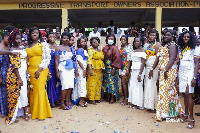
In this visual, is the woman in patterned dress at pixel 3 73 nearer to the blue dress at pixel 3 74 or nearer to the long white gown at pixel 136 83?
the blue dress at pixel 3 74

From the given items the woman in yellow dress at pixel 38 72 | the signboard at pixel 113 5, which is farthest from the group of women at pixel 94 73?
the signboard at pixel 113 5

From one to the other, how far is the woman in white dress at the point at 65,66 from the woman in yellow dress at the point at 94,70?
681mm

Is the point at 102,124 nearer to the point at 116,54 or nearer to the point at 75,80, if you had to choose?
the point at 75,80

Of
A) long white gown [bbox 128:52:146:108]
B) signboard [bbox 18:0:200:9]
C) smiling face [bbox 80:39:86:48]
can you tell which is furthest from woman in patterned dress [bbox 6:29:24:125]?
signboard [bbox 18:0:200:9]

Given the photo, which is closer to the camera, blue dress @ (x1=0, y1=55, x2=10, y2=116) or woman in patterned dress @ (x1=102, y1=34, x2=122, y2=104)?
blue dress @ (x1=0, y1=55, x2=10, y2=116)

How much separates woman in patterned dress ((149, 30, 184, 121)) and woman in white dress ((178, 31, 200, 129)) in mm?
214

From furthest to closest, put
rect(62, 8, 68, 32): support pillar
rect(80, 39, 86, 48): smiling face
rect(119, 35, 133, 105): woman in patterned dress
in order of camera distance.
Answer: rect(62, 8, 68, 32): support pillar, rect(119, 35, 133, 105): woman in patterned dress, rect(80, 39, 86, 48): smiling face

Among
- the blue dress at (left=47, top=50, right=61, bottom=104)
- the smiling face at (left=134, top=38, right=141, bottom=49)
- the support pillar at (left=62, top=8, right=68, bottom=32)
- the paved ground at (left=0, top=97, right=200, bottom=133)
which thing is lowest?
the paved ground at (left=0, top=97, right=200, bottom=133)

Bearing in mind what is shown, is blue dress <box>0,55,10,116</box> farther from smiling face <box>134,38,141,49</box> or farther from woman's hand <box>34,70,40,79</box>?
smiling face <box>134,38,141,49</box>

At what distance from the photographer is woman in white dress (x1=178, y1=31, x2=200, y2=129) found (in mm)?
4422

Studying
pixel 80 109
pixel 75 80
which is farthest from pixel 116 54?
pixel 80 109

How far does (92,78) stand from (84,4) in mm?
5438

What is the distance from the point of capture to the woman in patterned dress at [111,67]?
6.47m

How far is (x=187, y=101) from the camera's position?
15.0ft
